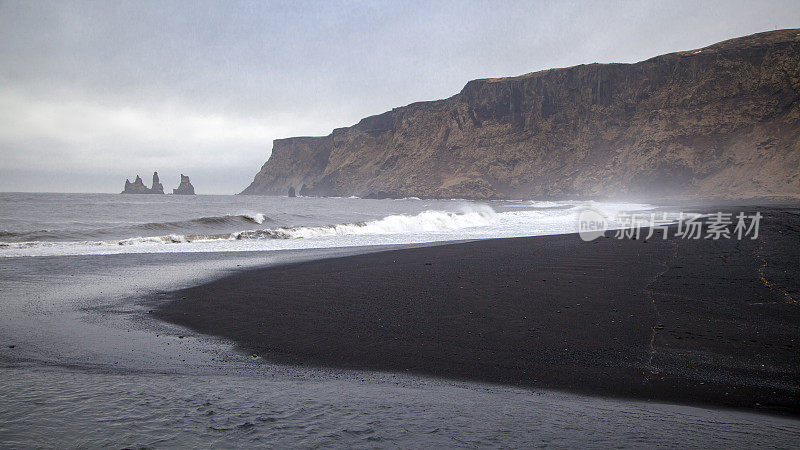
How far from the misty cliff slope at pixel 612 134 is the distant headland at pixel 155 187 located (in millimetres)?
87772

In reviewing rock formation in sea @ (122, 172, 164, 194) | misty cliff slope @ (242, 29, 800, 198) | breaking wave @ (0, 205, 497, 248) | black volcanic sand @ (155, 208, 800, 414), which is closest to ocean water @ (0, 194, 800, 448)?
black volcanic sand @ (155, 208, 800, 414)

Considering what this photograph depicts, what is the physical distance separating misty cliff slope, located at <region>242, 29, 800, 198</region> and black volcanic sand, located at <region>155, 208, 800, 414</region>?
7047cm

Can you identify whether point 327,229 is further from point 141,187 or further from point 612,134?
point 141,187

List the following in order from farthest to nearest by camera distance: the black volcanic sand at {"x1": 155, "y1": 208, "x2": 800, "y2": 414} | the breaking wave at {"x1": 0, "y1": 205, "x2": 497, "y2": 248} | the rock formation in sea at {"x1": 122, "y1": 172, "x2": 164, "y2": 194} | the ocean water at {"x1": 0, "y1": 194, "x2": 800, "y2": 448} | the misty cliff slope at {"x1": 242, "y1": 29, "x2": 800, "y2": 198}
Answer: the rock formation in sea at {"x1": 122, "y1": 172, "x2": 164, "y2": 194} < the misty cliff slope at {"x1": 242, "y1": 29, "x2": 800, "y2": 198} < the breaking wave at {"x1": 0, "y1": 205, "x2": 497, "y2": 248} < the black volcanic sand at {"x1": 155, "y1": 208, "x2": 800, "y2": 414} < the ocean water at {"x1": 0, "y1": 194, "x2": 800, "y2": 448}

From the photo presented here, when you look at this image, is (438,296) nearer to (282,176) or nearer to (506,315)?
(506,315)

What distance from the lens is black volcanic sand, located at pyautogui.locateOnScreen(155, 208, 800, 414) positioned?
397 cm

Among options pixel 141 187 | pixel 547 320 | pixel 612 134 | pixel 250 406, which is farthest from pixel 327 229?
pixel 141 187

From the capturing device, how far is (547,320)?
5.71 metres

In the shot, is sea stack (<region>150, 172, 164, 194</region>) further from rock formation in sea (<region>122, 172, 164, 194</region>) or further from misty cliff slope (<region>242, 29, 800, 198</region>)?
misty cliff slope (<region>242, 29, 800, 198</region>)

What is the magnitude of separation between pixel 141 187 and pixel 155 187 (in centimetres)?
611

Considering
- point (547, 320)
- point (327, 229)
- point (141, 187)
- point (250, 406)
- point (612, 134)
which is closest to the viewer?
point (250, 406)

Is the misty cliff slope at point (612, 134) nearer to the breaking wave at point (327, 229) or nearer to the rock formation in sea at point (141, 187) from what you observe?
the breaking wave at point (327, 229)

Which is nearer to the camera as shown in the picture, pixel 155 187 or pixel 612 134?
pixel 612 134

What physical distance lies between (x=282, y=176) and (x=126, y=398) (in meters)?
204
